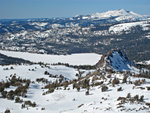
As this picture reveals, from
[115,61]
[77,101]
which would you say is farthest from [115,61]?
[77,101]

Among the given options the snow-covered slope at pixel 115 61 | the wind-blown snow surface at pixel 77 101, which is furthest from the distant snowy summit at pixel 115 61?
the wind-blown snow surface at pixel 77 101

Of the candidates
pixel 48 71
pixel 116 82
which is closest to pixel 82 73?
pixel 48 71

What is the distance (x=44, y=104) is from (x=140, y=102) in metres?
9.34

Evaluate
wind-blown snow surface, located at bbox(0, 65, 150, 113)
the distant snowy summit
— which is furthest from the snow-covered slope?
wind-blown snow surface, located at bbox(0, 65, 150, 113)

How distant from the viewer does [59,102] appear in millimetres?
22828

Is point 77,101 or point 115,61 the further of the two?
point 115,61

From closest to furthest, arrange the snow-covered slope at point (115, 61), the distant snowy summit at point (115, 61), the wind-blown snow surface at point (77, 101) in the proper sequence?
the wind-blown snow surface at point (77, 101) < the distant snowy summit at point (115, 61) < the snow-covered slope at point (115, 61)

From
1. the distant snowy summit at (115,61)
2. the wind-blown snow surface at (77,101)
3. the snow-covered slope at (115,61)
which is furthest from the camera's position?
the snow-covered slope at (115,61)

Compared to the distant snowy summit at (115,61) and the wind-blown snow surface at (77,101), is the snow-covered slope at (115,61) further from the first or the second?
the wind-blown snow surface at (77,101)

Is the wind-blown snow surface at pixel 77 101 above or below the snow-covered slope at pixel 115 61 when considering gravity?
above

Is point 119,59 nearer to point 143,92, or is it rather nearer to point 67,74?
point 67,74

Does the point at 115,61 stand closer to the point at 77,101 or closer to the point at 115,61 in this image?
the point at 115,61

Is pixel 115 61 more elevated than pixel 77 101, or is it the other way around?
pixel 77 101

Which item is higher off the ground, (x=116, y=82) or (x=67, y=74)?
(x=116, y=82)
